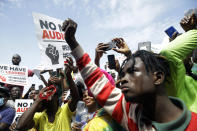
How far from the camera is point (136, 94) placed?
1.36 metres

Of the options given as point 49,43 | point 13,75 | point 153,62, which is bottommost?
point 153,62

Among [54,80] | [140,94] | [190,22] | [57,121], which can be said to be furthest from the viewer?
[54,80]

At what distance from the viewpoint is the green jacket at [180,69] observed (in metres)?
1.57

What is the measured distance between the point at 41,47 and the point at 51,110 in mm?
1538

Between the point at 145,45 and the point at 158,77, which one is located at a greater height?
the point at 145,45

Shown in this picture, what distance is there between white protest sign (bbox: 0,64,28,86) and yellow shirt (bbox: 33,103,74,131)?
3497 millimetres

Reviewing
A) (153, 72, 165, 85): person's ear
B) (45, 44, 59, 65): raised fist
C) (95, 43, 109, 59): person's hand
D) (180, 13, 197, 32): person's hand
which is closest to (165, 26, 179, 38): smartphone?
(180, 13, 197, 32): person's hand

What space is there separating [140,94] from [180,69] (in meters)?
0.47

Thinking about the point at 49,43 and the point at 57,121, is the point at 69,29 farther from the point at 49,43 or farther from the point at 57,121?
the point at 49,43

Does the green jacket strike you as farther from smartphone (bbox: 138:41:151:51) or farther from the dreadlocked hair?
smartphone (bbox: 138:41:151:51)

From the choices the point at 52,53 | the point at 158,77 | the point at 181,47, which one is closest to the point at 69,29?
the point at 158,77

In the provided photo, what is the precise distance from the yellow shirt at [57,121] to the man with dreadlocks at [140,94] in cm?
145

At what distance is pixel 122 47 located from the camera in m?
2.27

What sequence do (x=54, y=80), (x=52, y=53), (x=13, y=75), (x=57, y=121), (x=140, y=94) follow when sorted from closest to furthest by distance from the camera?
(x=140, y=94)
(x=57, y=121)
(x=54, y=80)
(x=52, y=53)
(x=13, y=75)
